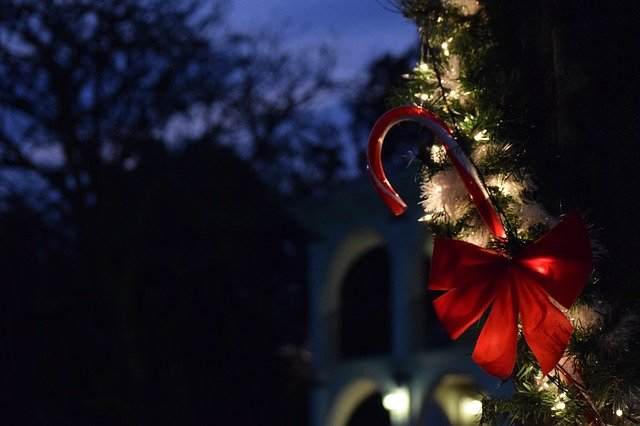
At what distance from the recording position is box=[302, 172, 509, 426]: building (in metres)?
14.8

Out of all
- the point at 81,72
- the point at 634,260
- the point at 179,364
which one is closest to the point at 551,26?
the point at 634,260

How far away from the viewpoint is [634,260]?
3.21 meters

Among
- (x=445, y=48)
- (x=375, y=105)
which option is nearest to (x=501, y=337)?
(x=445, y=48)

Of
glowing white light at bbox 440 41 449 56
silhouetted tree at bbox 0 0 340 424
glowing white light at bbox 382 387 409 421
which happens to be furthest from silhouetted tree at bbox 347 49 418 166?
glowing white light at bbox 440 41 449 56

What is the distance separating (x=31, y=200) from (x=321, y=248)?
20.4 ft

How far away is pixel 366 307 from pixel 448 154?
544 inches

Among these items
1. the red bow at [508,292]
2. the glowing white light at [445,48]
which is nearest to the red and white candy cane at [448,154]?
the red bow at [508,292]

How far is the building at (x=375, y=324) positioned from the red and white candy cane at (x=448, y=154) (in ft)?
33.4

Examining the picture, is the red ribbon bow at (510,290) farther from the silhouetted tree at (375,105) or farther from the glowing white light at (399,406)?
the silhouetted tree at (375,105)

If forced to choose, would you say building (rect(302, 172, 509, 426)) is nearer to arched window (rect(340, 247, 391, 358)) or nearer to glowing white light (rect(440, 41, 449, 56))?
arched window (rect(340, 247, 391, 358))

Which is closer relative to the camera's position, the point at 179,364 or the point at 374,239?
the point at 374,239

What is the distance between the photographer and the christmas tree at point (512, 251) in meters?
2.99

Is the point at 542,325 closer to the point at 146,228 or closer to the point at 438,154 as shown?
the point at 438,154

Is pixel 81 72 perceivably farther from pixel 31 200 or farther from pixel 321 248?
pixel 321 248
